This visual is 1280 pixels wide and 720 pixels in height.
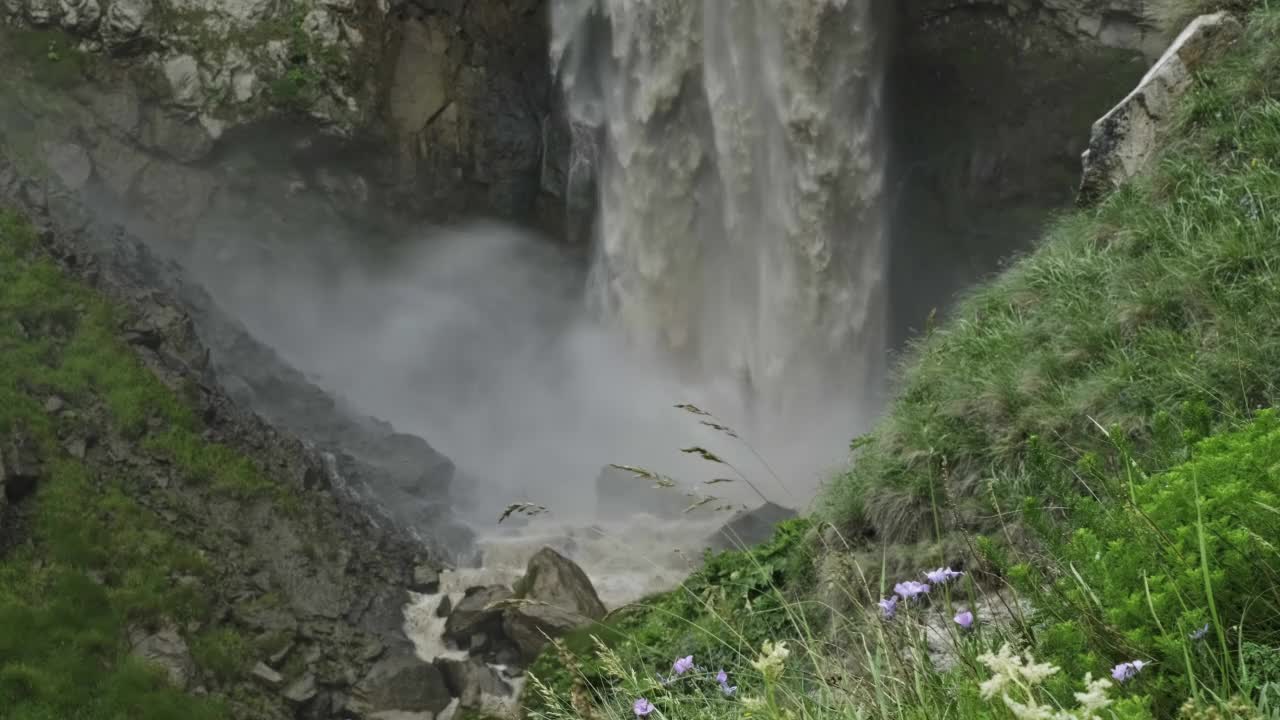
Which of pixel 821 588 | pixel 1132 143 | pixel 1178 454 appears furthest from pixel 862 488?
pixel 1132 143

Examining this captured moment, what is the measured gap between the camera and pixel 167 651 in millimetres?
11203

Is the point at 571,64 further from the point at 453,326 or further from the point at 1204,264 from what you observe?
the point at 1204,264

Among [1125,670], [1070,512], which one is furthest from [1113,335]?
[1125,670]

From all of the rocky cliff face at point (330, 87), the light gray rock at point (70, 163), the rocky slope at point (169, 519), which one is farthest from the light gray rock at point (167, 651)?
the rocky cliff face at point (330, 87)

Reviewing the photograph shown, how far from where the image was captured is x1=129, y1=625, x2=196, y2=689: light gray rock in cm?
1098

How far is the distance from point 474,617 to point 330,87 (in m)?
11.3

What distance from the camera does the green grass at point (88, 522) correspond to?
34.8 ft

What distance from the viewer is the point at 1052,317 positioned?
5.95m

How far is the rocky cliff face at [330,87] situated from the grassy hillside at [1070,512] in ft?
46.4

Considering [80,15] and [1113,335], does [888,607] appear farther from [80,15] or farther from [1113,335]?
[80,15]

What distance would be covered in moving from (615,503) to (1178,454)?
12.9 m

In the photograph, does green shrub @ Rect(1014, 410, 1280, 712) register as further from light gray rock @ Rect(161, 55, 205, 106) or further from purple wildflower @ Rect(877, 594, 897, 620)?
light gray rock @ Rect(161, 55, 205, 106)

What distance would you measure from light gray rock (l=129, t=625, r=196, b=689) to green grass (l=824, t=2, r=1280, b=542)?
748cm

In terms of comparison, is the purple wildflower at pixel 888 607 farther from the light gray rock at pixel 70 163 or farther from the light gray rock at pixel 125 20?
the light gray rock at pixel 125 20
